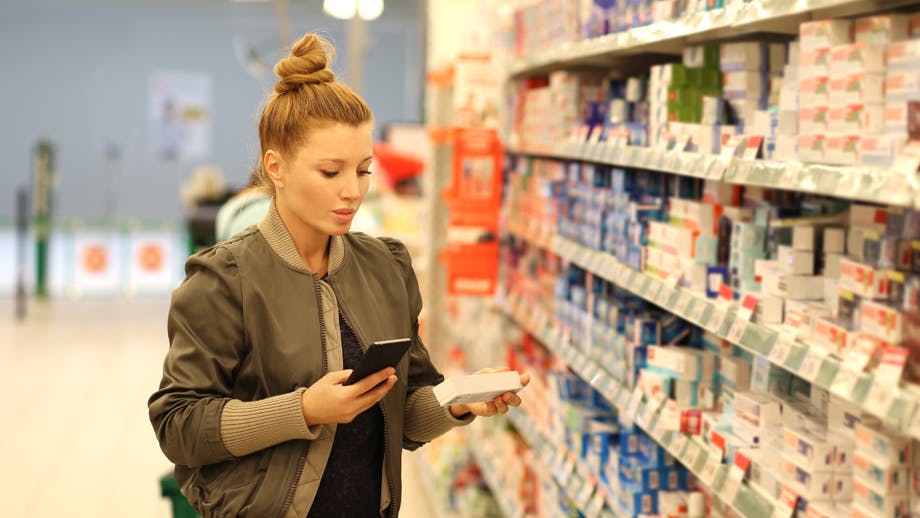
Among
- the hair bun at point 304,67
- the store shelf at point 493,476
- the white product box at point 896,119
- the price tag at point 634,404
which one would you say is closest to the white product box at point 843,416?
the white product box at point 896,119

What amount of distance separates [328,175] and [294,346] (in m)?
0.33

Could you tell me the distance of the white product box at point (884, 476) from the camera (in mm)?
1932

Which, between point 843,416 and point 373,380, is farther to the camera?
point 843,416

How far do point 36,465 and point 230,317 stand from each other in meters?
4.44

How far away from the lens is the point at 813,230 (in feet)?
7.52

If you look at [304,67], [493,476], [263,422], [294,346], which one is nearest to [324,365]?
[294,346]

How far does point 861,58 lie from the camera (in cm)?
192

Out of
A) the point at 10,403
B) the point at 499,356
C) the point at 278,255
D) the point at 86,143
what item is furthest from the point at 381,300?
the point at 86,143

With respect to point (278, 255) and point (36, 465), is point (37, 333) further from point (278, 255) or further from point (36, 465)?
point (278, 255)

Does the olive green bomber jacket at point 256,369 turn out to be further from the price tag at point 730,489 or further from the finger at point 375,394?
the price tag at point 730,489

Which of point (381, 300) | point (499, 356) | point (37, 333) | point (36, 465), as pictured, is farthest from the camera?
point (37, 333)

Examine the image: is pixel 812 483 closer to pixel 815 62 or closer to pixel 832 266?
pixel 832 266

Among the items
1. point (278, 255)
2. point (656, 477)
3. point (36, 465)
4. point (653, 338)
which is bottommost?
point (36, 465)

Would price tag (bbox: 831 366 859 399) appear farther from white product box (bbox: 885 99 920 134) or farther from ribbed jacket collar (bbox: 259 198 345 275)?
ribbed jacket collar (bbox: 259 198 345 275)
